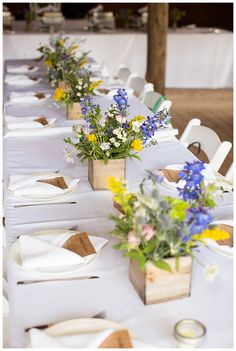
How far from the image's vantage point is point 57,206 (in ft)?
6.73

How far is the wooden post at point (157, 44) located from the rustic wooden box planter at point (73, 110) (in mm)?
3537

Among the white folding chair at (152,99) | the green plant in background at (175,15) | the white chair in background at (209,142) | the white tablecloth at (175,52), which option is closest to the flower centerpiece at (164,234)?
the white chair in background at (209,142)

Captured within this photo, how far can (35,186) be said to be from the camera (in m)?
2.14

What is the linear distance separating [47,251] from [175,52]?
636cm

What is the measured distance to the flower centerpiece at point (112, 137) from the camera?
2092mm

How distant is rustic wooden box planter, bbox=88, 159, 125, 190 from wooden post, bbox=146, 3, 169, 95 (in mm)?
4623

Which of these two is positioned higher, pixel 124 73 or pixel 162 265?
pixel 124 73

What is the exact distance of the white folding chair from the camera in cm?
375

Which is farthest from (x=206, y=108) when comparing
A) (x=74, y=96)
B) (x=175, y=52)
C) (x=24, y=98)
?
(x=74, y=96)

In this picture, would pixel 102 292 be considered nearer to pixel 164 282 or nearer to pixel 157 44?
pixel 164 282

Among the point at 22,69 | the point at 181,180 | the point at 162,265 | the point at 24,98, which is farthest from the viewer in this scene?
the point at 22,69

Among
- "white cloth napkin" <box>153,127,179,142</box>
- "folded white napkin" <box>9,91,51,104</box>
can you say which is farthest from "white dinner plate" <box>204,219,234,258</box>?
"folded white napkin" <box>9,91,51,104</box>

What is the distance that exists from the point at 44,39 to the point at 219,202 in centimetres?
565

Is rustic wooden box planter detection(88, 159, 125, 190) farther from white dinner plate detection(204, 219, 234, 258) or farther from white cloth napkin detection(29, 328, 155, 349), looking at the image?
white cloth napkin detection(29, 328, 155, 349)
